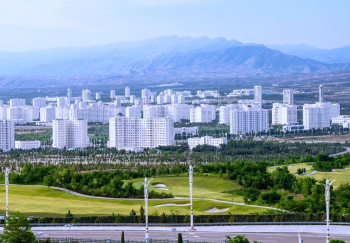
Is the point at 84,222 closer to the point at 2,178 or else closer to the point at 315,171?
the point at 2,178

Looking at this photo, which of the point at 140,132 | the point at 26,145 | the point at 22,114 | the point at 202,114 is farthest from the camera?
the point at 22,114

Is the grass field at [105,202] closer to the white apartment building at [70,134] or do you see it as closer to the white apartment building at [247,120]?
the white apartment building at [70,134]

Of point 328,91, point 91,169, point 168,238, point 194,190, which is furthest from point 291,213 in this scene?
point 328,91

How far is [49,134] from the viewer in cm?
8962

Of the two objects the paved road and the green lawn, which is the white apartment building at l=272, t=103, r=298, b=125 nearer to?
the green lawn

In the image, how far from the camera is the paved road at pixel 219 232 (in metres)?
26.4

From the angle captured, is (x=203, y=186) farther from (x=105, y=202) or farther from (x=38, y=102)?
(x=38, y=102)

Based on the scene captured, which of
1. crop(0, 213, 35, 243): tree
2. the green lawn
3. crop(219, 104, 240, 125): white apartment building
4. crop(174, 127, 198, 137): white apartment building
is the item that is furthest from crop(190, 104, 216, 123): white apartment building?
crop(0, 213, 35, 243): tree

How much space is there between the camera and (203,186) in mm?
41750

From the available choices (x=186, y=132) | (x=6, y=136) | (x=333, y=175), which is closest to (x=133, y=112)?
(x=186, y=132)

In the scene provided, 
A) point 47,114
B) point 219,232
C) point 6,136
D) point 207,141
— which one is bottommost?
point 219,232

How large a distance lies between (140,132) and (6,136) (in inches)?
498

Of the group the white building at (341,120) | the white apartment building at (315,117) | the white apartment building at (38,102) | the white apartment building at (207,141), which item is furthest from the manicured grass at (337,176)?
the white apartment building at (38,102)

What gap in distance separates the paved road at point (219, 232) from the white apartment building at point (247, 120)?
59.9 metres
